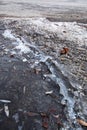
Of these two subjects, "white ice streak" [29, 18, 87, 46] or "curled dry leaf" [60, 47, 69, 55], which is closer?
"curled dry leaf" [60, 47, 69, 55]

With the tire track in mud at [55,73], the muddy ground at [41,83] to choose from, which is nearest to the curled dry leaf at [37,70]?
the muddy ground at [41,83]

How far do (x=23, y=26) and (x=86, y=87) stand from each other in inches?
134

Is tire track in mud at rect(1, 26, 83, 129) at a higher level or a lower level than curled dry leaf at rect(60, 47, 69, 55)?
lower

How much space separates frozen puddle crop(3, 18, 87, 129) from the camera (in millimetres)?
4766

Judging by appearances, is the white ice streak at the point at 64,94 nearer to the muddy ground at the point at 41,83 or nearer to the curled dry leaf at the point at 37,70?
the muddy ground at the point at 41,83

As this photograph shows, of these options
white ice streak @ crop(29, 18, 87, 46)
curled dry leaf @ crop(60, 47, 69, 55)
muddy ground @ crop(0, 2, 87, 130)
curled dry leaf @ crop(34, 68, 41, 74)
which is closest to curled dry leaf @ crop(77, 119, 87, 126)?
muddy ground @ crop(0, 2, 87, 130)

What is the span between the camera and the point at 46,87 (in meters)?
4.88

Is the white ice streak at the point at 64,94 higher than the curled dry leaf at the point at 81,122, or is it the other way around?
the white ice streak at the point at 64,94

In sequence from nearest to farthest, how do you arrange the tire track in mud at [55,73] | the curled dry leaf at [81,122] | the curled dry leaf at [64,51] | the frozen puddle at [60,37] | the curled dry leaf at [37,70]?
the curled dry leaf at [81,122]
the tire track in mud at [55,73]
the frozen puddle at [60,37]
the curled dry leaf at [37,70]
the curled dry leaf at [64,51]

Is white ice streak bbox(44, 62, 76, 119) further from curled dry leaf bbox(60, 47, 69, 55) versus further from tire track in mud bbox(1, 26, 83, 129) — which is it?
curled dry leaf bbox(60, 47, 69, 55)

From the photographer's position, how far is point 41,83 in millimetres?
4988

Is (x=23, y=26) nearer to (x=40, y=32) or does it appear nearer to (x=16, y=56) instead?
(x=40, y=32)

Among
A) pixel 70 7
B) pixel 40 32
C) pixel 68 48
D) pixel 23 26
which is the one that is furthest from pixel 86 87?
pixel 70 7

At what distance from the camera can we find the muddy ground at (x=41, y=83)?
13.9 ft
